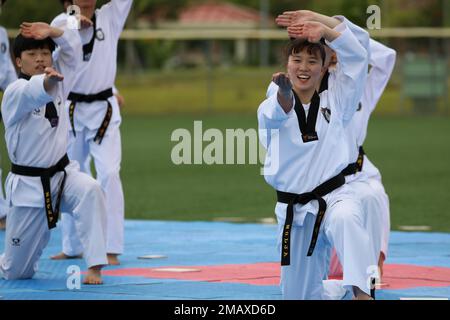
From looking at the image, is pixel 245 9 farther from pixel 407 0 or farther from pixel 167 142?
pixel 167 142

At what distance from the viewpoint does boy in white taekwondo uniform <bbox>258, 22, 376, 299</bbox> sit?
6.39 meters

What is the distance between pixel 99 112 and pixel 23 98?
1607 millimetres

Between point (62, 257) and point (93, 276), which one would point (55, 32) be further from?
point (62, 257)

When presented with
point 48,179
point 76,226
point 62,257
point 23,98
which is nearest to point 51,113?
point 23,98

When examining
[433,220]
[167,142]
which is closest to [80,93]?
[433,220]

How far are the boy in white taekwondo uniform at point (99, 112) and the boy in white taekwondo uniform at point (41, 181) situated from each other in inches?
41.5

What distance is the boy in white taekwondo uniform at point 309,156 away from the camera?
6391mm

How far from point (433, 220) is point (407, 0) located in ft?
122

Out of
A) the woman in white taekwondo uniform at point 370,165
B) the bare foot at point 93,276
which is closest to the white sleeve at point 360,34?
the woman in white taekwondo uniform at point 370,165

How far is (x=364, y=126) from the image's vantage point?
7902 millimetres

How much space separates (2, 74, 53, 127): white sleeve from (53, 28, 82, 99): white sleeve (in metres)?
0.45

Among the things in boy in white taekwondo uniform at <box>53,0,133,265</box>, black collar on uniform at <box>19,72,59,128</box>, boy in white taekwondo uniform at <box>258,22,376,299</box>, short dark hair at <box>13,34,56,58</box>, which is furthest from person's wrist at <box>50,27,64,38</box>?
boy in white taekwondo uniform at <box>258,22,376,299</box>

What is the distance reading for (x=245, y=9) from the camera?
262ft
